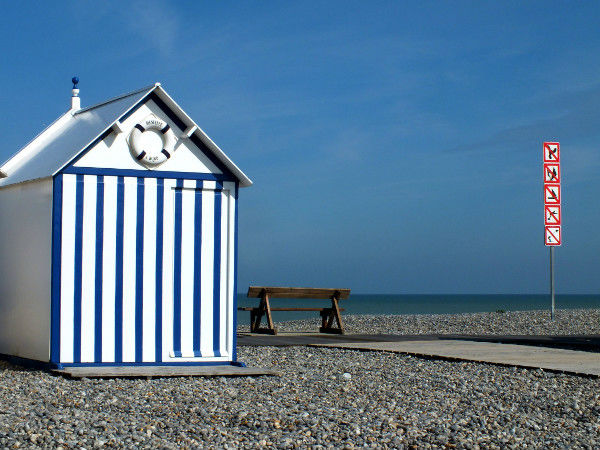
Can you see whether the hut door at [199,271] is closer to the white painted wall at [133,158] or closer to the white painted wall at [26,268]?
the white painted wall at [133,158]

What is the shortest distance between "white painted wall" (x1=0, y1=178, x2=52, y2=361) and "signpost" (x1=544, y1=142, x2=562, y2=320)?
11.5 m

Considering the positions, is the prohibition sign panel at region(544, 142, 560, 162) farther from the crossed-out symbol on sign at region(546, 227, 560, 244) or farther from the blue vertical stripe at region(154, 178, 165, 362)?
the blue vertical stripe at region(154, 178, 165, 362)

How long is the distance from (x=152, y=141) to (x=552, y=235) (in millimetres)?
11264

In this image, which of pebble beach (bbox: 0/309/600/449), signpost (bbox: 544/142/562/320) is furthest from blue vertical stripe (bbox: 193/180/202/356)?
signpost (bbox: 544/142/562/320)

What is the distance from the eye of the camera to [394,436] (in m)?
6.01

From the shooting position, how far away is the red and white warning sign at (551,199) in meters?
18.7

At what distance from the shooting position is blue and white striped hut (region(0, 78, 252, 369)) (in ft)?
30.3

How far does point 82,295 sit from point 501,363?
178 inches

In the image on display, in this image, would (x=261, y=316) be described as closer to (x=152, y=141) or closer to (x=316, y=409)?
(x=152, y=141)

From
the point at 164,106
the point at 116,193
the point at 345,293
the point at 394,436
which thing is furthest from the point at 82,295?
the point at 345,293

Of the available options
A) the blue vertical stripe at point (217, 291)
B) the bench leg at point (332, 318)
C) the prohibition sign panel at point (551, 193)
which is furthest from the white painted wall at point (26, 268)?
the prohibition sign panel at point (551, 193)

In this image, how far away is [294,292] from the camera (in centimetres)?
1551

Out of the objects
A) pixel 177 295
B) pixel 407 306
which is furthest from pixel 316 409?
pixel 407 306

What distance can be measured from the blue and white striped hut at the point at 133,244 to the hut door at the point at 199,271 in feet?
0.03
